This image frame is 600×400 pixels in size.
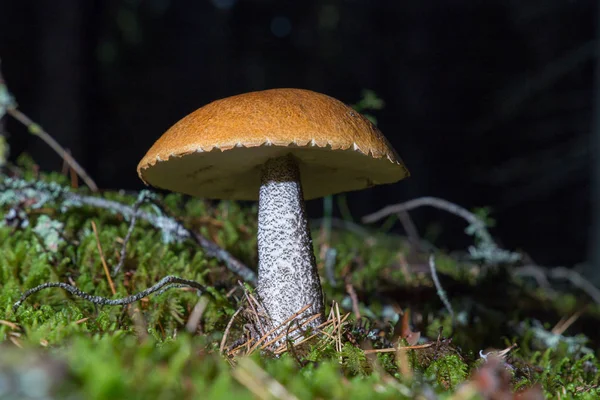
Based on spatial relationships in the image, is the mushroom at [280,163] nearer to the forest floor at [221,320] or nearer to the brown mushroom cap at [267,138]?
the brown mushroom cap at [267,138]

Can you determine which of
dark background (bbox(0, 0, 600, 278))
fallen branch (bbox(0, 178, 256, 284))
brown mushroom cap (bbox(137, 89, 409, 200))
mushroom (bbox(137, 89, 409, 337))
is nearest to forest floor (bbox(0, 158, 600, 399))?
fallen branch (bbox(0, 178, 256, 284))

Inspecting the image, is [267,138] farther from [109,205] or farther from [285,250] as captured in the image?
[109,205]

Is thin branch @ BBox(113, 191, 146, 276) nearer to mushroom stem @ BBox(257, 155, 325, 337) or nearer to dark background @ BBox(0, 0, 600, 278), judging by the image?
mushroom stem @ BBox(257, 155, 325, 337)

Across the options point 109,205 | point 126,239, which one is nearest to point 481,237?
point 126,239

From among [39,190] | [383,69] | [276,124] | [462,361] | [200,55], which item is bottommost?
[462,361]

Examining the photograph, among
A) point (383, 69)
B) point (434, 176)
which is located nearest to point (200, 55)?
point (383, 69)

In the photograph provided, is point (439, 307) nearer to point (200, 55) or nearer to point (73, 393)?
point (73, 393)
